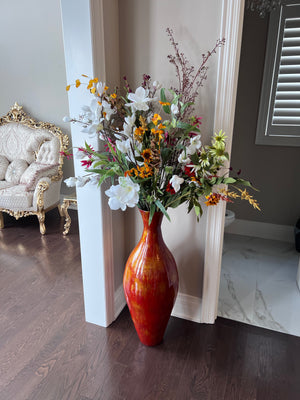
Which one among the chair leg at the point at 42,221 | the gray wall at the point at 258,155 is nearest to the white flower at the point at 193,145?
the gray wall at the point at 258,155

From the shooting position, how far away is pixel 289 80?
2.70 metres

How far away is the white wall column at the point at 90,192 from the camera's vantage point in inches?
54.7

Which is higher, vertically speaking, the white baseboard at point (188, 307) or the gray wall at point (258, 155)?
the gray wall at point (258, 155)

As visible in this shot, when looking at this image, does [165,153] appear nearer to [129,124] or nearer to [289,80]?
→ [129,124]

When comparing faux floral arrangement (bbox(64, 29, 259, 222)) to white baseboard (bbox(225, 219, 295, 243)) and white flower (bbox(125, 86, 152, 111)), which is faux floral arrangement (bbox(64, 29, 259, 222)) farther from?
white baseboard (bbox(225, 219, 295, 243))

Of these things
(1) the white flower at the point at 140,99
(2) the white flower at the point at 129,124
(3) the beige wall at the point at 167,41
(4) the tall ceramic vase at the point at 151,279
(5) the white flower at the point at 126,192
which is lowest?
(4) the tall ceramic vase at the point at 151,279

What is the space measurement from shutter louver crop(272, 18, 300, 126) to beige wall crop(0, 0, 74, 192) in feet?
8.05

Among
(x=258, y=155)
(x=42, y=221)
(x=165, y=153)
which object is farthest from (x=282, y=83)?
(x=42, y=221)

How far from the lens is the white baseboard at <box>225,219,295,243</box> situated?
10.0ft

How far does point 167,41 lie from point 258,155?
5.87 ft

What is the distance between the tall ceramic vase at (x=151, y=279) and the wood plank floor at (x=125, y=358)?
25cm

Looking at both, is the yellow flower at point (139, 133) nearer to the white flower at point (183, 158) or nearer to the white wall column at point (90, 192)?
the white flower at point (183, 158)

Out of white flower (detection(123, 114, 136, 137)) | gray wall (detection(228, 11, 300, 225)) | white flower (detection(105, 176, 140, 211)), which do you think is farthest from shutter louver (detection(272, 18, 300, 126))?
white flower (detection(105, 176, 140, 211))

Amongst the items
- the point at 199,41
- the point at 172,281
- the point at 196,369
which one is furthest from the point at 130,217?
the point at 199,41
